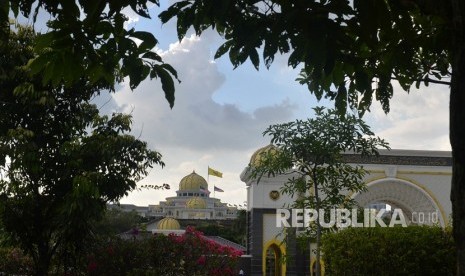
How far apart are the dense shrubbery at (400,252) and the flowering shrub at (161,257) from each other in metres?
2.27

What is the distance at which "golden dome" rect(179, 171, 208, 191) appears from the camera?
7044 cm

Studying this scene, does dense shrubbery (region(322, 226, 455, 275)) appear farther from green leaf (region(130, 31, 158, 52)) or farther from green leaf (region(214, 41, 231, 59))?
green leaf (region(130, 31, 158, 52))

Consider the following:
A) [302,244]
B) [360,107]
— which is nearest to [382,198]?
[302,244]

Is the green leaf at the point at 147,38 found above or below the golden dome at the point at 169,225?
above

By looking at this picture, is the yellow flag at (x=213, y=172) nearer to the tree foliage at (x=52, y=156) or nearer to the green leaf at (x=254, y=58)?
the tree foliage at (x=52, y=156)

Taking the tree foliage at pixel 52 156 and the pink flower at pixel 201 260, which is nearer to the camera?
the tree foliage at pixel 52 156

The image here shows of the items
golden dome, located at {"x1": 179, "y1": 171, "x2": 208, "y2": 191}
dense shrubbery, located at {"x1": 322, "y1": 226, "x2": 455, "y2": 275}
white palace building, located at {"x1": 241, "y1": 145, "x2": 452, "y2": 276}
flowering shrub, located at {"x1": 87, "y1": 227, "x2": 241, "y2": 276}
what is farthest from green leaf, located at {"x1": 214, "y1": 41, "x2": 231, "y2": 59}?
golden dome, located at {"x1": 179, "y1": 171, "x2": 208, "y2": 191}

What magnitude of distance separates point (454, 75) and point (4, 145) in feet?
22.7

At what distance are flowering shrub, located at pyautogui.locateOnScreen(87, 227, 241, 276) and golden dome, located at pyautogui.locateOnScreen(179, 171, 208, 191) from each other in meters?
60.4

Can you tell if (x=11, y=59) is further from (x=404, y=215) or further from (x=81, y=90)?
(x=404, y=215)

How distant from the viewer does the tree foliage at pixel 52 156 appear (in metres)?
7.96

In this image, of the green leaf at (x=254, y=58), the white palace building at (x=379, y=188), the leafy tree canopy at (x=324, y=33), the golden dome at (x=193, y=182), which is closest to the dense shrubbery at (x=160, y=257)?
the leafy tree canopy at (x=324, y=33)

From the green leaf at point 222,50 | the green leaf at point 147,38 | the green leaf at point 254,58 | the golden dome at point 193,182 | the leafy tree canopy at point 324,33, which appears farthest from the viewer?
the golden dome at point 193,182

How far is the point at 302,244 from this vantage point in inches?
447
